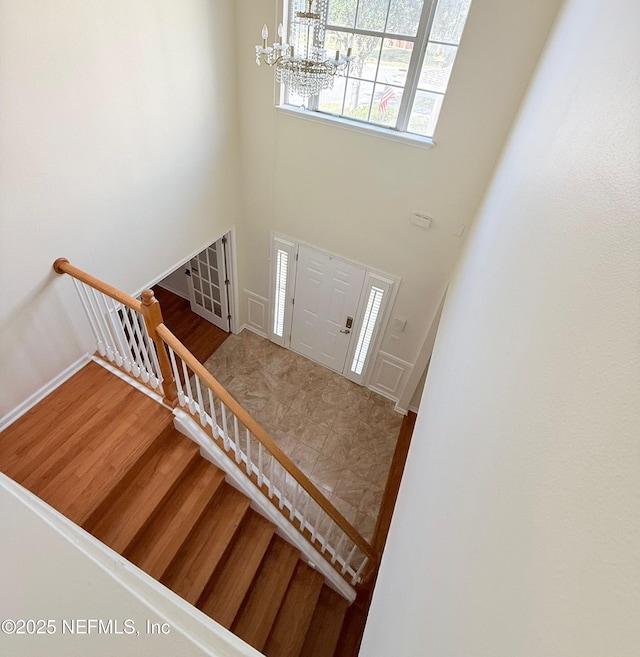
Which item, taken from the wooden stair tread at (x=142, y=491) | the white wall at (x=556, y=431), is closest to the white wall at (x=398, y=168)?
the white wall at (x=556, y=431)

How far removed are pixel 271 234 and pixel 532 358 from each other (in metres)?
4.01

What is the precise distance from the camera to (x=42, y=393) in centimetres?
288

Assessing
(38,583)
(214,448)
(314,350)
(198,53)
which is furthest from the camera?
(314,350)

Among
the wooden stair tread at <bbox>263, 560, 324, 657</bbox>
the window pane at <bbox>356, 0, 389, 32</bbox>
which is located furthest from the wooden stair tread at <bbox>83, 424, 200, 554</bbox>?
the window pane at <bbox>356, 0, 389, 32</bbox>

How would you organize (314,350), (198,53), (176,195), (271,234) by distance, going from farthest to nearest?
(314,350) < (271,234) < (176,195) < (198,53)

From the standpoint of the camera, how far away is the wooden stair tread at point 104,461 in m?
2.35

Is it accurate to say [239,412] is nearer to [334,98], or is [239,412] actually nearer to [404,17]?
[334,98]

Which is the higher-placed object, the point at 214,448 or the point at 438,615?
the point at 438,615

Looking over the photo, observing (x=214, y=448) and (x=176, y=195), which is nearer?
(x=214, y=448)

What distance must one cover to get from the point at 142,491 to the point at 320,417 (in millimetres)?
2386

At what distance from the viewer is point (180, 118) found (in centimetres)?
319

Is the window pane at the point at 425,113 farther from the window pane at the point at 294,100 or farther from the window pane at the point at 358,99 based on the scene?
the window pane at the point at 294,100

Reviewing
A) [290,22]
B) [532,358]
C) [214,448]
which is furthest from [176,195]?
[532,358]

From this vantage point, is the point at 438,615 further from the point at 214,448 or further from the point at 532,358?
the point at 214,448
